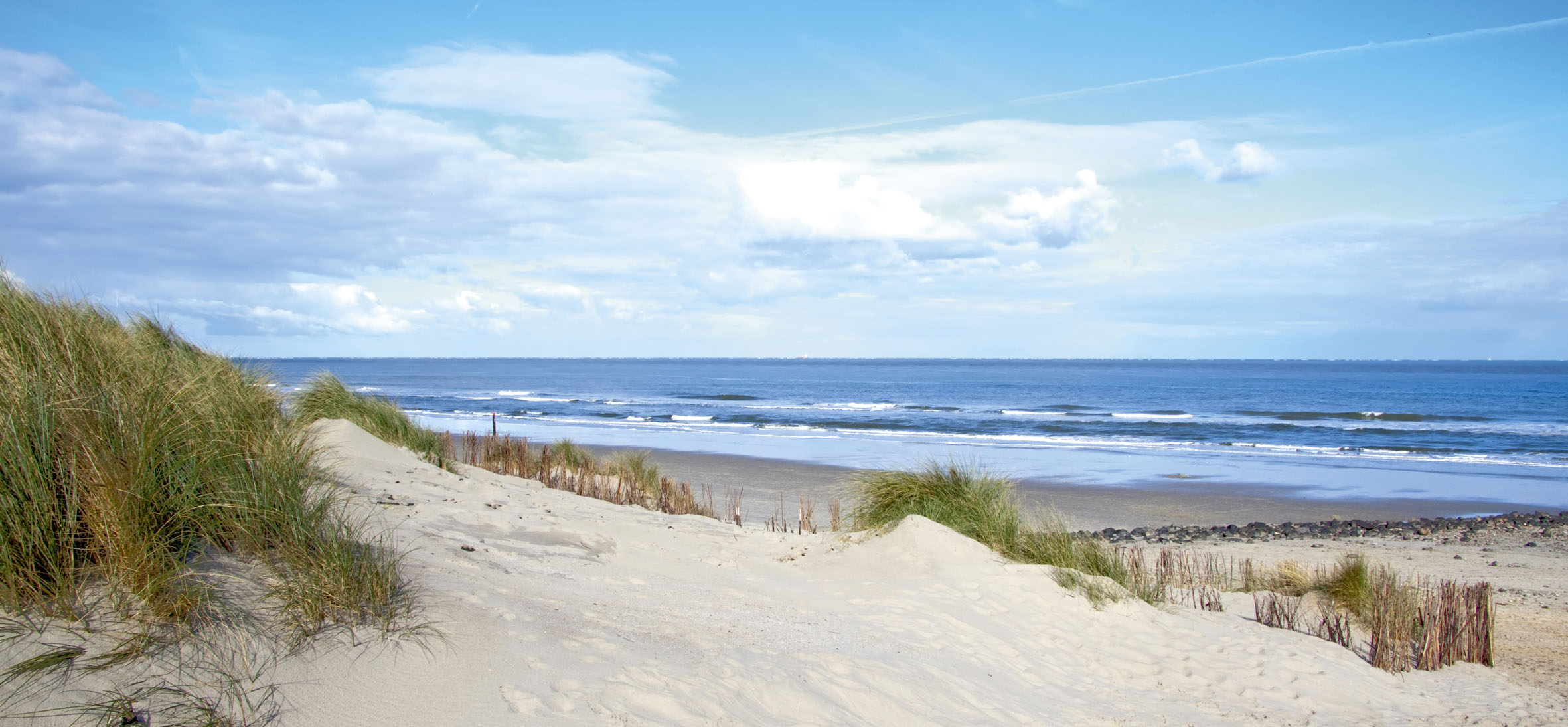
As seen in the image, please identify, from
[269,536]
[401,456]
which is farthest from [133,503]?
[401,456]

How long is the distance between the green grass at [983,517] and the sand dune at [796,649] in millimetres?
378

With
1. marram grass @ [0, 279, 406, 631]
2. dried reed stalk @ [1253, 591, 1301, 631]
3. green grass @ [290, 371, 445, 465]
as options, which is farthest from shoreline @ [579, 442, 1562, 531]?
marram grass @ [0, 279, 406, 631]

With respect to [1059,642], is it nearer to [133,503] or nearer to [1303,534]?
[133,503]

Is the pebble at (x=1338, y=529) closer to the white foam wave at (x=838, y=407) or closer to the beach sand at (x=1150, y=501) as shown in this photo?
the beach sand at (x=1150, y=501)

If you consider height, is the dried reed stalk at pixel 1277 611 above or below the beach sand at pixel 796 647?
below

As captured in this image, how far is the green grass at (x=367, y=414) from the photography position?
13734 mm

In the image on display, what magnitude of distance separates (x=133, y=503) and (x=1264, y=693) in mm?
6942

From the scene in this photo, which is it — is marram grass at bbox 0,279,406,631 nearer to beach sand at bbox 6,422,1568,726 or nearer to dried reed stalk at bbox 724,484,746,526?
beach sand at bbox 6,422,1568,726

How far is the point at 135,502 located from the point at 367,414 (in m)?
11.1

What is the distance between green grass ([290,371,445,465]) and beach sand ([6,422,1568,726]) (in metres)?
3.69

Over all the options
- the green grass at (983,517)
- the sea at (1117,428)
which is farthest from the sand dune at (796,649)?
the sea at (1117,428)

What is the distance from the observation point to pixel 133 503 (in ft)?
12.7

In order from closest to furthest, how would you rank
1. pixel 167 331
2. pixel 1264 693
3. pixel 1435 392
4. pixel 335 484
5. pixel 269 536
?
pixel 269 536 → pixel 335 484 → pixel 1264 693 → pixel 167 331 → pixel 1435 392

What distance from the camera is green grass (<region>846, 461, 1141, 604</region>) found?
8.47m
